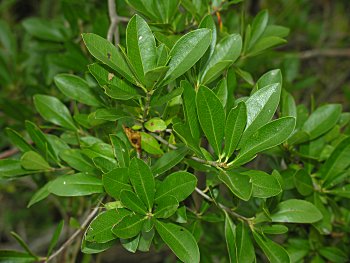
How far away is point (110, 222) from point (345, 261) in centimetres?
57

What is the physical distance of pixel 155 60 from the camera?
0.72 m

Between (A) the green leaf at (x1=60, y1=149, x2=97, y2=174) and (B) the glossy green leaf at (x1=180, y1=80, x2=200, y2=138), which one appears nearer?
(B) the glossy green leaf at (x1=180, y1=80, x2=200, y2=138)

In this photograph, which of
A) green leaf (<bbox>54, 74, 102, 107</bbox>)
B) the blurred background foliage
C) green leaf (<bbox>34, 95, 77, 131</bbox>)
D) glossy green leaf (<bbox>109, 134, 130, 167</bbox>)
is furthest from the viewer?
the blurred background foliage

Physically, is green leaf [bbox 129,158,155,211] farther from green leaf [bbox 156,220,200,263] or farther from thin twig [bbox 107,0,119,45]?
thin twig [bbox 107,0,119,45]

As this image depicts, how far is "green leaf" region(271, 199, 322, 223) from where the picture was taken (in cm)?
84

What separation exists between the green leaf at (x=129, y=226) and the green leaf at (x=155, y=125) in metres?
0.14

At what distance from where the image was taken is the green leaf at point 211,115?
0.70 m

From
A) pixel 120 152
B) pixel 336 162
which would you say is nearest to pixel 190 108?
pixel 120 152

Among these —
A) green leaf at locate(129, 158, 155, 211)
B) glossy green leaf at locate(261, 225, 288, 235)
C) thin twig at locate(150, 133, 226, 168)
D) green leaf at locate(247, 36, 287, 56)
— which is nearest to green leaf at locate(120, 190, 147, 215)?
green leaf at locate(129, 158, 155, 211)

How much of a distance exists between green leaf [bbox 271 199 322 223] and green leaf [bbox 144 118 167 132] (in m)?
0.26

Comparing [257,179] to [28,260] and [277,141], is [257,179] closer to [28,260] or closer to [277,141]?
[277,141]

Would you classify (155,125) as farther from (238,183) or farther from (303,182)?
(303,182)

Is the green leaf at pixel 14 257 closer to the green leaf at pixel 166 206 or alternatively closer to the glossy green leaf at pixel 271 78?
the green leaf at pixel 166 206

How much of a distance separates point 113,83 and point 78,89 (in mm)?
184
